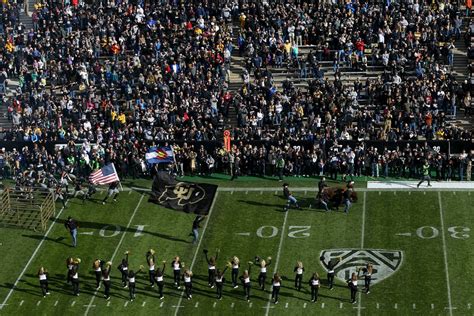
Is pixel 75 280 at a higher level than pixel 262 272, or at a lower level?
lower

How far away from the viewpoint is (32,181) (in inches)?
2965

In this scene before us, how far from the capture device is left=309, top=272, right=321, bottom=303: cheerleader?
62.7m

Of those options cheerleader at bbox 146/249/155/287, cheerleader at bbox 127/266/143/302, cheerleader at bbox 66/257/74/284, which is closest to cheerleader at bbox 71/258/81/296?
cheerleader at bbox 66/257/74/284

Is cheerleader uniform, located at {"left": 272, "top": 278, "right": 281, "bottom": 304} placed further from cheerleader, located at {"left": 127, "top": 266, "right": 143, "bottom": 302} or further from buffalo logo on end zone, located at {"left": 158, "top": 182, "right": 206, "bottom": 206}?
buffalo logo on end zone, located at {"left": 158, "top": 182, "right": 206, "bottom": 206}

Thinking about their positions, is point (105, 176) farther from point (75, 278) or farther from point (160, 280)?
point (160, 280)

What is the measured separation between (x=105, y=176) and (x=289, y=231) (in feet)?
33.0

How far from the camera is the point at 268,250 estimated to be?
67.5m

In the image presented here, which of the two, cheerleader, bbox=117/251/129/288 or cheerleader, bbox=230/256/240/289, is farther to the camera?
cheerleader, bbox=117/251/129/288

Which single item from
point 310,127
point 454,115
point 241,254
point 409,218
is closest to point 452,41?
point 454,115

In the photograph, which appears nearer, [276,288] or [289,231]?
[276,288]

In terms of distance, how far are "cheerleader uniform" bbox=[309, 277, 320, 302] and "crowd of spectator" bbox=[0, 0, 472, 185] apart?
44.8 ft

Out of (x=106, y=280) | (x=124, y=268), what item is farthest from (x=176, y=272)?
(x=106, y=280)

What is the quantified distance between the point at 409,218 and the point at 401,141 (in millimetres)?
7222

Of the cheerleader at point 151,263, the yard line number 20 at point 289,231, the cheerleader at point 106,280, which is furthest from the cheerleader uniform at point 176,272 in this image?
the yard line number 20 at point 289,231
